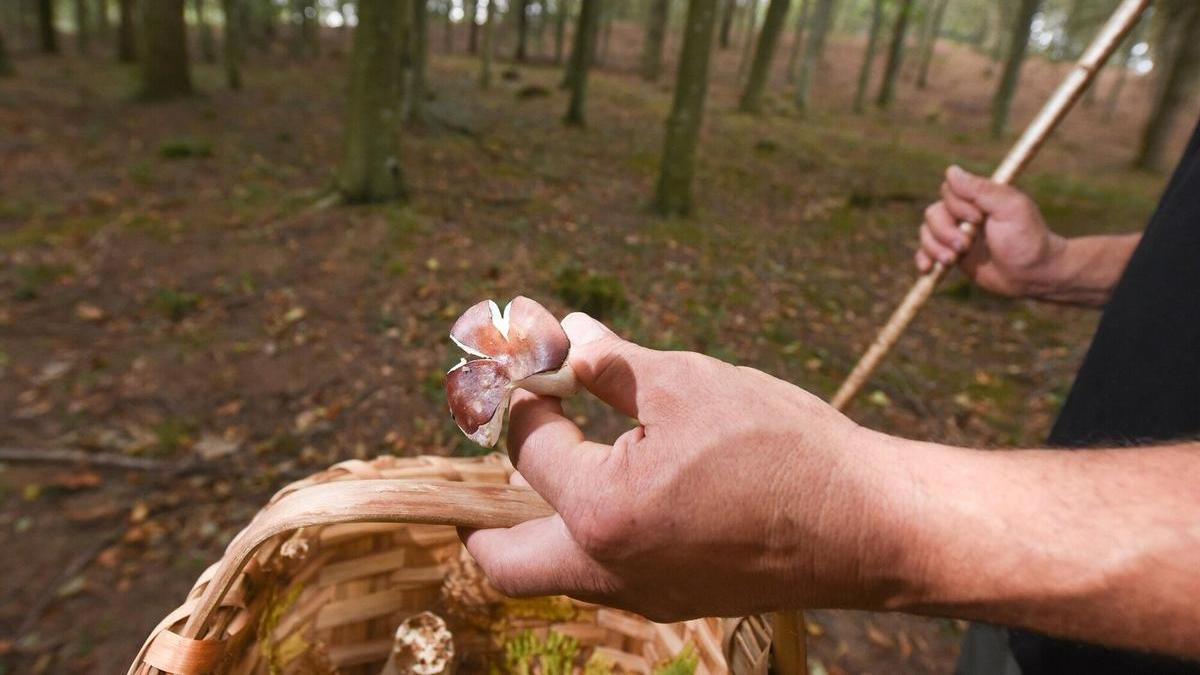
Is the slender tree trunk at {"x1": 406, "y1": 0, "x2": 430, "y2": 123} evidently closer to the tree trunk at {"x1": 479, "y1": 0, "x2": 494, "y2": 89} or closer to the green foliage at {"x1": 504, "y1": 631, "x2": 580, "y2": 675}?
the tree trunk at {"x1": 479, "y1": 0, "x2": 494, "y2": 89}

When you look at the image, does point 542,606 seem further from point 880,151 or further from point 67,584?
point 880,151

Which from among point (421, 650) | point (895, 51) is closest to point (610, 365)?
point (421, 650)

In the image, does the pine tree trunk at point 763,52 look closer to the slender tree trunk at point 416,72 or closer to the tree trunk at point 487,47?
the tree trunk at point 487,47

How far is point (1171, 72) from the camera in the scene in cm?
1210

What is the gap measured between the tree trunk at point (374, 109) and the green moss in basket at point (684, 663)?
19.5 feet

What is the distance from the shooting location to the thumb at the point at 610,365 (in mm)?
1002

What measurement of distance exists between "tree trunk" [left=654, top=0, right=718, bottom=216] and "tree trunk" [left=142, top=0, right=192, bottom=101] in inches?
370

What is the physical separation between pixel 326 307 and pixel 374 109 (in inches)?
104

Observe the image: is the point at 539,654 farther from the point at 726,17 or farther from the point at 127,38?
the point at 726,17

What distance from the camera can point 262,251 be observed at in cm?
533

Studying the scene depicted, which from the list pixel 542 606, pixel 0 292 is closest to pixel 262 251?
pixel 0 292

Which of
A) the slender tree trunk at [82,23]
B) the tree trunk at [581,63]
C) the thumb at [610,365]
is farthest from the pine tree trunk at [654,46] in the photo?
the thumb at [610,365]

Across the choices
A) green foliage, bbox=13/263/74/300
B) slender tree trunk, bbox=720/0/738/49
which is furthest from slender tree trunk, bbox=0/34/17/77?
slender tree trunk, bbox=720/0/738/49

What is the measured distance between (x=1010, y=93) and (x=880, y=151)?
23.6 ft
